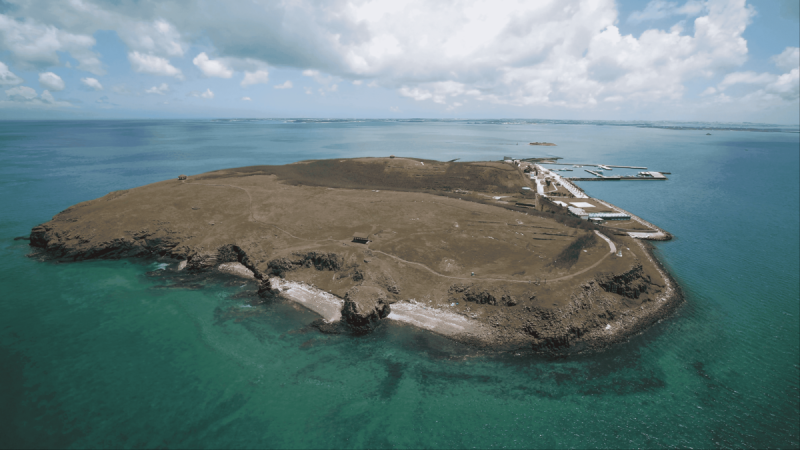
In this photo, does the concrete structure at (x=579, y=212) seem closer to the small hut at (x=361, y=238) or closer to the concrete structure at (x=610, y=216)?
the concrete structure at (x=610, y=216)

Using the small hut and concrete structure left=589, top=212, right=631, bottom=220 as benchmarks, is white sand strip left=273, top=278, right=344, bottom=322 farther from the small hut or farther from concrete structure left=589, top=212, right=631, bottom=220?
concrete structure left=589, top=212, right=631, bottom=220

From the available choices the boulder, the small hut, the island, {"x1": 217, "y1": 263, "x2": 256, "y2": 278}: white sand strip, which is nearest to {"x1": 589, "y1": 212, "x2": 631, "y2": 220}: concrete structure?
the island

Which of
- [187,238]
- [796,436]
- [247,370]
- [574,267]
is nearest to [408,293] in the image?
[247,370]

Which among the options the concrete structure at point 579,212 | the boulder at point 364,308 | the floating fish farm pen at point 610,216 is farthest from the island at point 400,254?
the floating fish farm pen at point 610,216

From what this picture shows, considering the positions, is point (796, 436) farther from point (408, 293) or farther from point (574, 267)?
point (408, 293)

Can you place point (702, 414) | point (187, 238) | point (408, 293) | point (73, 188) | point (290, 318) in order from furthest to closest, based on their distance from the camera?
point (73, 188), point (187, 238), point (408, 293), point (290, 318), point (702, 414)
